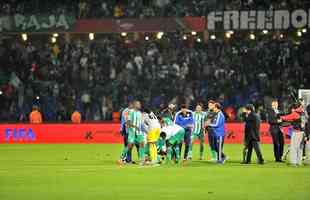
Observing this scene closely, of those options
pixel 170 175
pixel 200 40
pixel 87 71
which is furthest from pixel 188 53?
pixel 170 175

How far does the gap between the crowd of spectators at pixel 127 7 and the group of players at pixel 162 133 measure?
567 inches

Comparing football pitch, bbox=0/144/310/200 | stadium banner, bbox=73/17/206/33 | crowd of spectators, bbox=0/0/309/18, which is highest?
crowd of spectators, bbox=0/0/309/18

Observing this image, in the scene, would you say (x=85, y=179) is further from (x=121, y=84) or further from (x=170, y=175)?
(x=121, y=84)

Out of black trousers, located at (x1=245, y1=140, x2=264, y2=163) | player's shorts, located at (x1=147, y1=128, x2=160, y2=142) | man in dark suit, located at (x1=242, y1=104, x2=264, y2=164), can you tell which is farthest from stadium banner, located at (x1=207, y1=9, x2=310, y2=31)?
player's shorts, located at (x1=147, y1=128, x2=160, y2=142)

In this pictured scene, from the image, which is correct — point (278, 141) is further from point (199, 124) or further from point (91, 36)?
point (91, 36)

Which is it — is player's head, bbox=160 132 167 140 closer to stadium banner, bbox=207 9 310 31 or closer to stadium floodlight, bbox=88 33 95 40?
stadium banner, bbox=207 9 310 31

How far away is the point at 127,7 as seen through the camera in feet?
151

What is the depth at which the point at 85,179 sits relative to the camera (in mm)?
23109

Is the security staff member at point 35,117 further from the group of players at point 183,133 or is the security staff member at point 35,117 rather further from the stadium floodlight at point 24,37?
the group of players at point 183,133

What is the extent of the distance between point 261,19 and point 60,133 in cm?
1094

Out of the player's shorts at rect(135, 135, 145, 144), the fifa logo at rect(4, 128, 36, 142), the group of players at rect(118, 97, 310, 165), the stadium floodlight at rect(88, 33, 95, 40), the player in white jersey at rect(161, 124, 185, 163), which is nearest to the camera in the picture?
the group of players at rect(118, 97, 310, 165)

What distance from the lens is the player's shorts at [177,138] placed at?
28562 millimetres

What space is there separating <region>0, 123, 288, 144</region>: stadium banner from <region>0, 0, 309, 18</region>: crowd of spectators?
6.39 meters

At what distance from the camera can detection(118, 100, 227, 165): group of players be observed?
1094 inches
